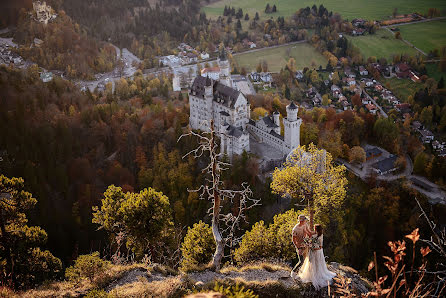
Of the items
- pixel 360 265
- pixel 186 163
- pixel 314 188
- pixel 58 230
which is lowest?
pixel 360 265

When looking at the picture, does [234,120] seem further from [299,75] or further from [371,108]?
[299,75]

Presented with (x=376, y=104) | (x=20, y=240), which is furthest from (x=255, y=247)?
(x=376, y=104)

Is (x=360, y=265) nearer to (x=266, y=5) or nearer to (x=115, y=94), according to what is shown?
(x=115, y=94)

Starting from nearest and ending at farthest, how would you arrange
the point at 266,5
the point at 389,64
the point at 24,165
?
the point at 24,165, the point at 389,64, the point at 266,5

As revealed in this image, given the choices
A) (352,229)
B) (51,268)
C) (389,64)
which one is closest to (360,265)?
(352,229)

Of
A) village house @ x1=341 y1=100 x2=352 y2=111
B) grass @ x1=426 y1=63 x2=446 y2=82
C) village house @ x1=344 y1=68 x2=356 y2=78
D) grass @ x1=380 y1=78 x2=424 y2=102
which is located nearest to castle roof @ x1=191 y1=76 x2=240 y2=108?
village house @ x1=341 y1=100 x2=352 y2=111
